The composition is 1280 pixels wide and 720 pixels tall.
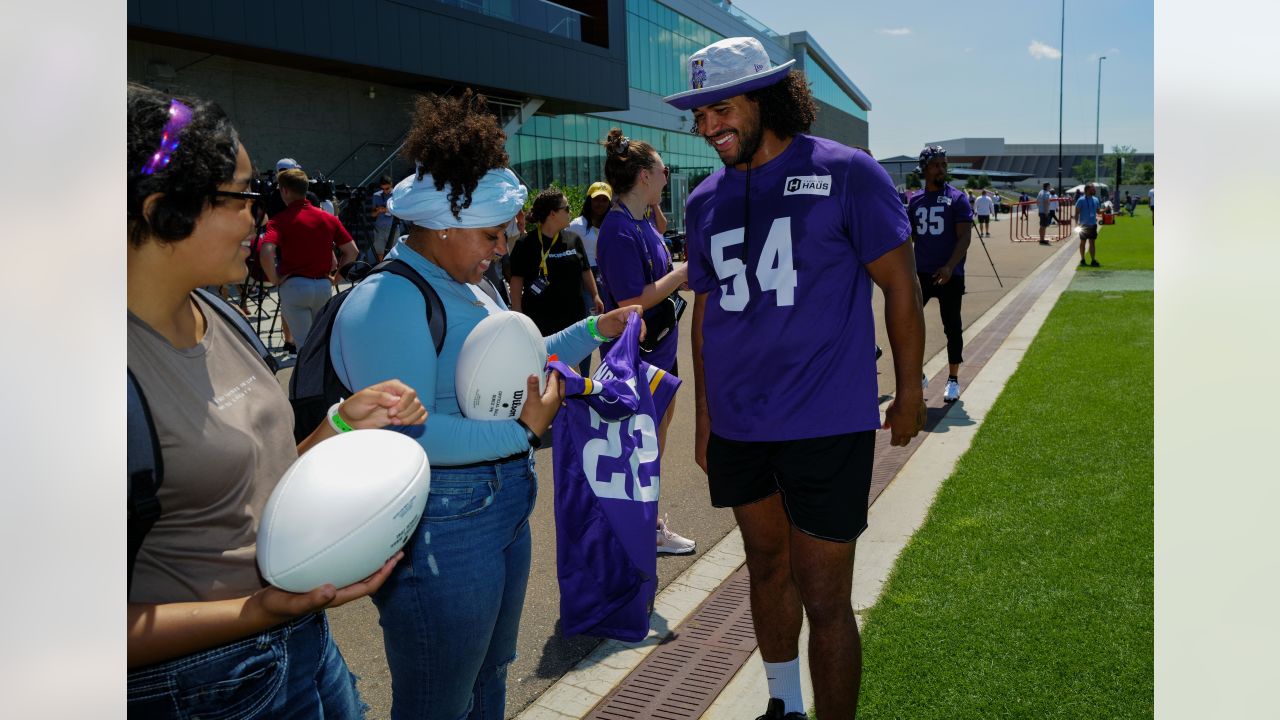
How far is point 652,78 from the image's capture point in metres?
47.0

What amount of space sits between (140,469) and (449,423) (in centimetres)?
93

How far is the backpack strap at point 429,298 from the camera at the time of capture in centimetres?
250

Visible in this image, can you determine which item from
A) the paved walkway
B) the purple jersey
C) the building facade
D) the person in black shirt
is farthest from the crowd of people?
the building facade

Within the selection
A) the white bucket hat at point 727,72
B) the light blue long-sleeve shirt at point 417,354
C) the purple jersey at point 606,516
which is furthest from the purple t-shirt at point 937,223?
the light blue long-sleeve shirt at point 417,354

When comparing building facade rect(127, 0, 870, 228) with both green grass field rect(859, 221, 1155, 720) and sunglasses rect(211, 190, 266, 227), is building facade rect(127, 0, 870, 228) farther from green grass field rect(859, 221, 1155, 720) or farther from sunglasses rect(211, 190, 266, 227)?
sunglasses rect(211, 190, 266, 227)

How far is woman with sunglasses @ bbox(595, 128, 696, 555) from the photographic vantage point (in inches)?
196

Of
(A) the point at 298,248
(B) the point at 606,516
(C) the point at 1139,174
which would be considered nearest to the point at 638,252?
(B) the point at 606,516

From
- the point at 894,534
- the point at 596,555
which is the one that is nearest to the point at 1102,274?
the point at 894,534

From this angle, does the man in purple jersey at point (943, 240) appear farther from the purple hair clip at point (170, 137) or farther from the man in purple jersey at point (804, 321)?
the purple hair clip at point (170, 137)

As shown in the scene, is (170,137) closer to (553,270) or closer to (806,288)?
(806,288)

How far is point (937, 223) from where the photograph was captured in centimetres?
874

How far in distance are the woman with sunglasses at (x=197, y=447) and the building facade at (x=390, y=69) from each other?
16.1m
